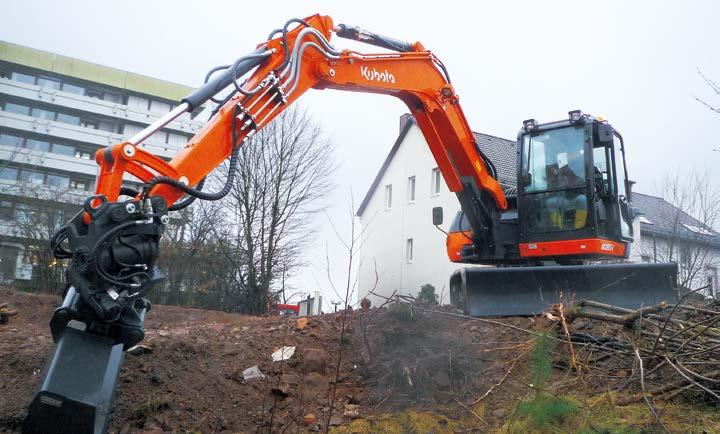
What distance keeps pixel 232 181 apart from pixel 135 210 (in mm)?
821

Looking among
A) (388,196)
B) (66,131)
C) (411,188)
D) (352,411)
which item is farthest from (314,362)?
(66,131)

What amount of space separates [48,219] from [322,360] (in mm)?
16396

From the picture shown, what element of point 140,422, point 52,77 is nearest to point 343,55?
point 140,422

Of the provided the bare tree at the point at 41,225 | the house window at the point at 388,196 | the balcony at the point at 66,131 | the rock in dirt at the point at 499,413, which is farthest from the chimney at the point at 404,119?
the rock in dirt at the point at 499,413

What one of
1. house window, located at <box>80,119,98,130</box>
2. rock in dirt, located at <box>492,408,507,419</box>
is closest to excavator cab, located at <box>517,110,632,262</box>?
rock in dirt, located at <box>492,408,507,419</box>

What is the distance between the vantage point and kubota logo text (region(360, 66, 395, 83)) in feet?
21.7

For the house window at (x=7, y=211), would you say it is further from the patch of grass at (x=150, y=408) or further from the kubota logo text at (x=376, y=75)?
the patch of grass at (x=150, y=408)

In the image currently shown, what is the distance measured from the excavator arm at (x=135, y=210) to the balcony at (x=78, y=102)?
33.6 meters

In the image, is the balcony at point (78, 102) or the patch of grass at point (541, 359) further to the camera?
the balcony at point (78, 102)

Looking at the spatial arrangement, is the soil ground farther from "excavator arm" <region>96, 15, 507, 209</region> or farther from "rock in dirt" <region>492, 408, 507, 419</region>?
"excavator arm" <region>96, 15, 507, 209</region>

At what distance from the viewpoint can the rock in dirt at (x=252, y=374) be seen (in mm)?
5543

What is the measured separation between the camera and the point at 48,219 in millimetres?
19141

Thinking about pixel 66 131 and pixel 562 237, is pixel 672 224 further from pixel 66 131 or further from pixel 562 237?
pixel 66 131

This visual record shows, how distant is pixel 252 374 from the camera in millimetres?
5602
